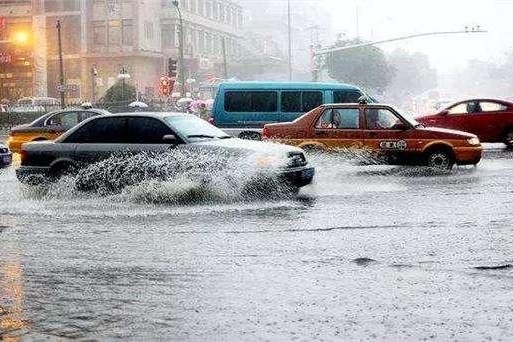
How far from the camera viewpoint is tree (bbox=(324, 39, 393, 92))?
7344cm

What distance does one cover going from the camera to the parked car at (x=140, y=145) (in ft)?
34.7

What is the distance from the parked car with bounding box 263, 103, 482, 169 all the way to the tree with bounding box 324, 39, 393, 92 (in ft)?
197

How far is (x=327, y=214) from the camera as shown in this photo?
9172 millimetres

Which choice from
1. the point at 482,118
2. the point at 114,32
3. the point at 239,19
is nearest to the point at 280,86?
the point at 482,118

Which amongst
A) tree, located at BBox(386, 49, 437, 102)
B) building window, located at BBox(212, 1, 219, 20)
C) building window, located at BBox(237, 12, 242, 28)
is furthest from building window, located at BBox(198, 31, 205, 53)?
tree, located at BBox(386, 49, 437, 102)

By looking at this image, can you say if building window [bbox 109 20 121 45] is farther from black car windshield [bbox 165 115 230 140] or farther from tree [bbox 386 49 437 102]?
black car windshield [bbox 165 115 230 140]

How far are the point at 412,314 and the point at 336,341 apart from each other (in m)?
0.78

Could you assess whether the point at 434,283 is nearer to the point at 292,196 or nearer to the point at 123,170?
the point at 292,196

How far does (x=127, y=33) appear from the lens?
6156 centimetres

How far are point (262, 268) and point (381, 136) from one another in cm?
845

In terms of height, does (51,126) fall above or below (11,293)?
above

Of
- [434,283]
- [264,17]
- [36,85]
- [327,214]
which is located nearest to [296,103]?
[327,214]

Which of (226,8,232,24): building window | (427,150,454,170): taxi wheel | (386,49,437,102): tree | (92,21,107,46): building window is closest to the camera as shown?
(427,150,454,170): taxi wheel

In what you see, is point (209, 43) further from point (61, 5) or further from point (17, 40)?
point (17, 40)
